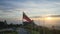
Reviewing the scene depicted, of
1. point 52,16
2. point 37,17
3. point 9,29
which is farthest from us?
point 9,29

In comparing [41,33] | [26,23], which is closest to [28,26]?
[26,23]

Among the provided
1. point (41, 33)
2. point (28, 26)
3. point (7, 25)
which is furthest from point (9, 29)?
point (41, 33)

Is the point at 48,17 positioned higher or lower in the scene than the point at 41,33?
higher

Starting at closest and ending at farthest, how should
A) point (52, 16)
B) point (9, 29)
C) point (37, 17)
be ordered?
point (52, 16) → point (37, 17) → point (9, 29)

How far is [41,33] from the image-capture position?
31.7 ft

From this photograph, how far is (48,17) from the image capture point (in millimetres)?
9391

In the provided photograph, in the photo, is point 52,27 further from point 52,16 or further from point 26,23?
point 26,23

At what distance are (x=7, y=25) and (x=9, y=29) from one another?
0.37m

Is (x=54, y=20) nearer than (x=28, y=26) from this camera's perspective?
Yes

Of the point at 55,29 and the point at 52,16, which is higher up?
the point at 52,16

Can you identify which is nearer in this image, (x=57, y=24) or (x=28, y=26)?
(x=57, y=24)

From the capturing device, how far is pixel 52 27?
9688 millimetres

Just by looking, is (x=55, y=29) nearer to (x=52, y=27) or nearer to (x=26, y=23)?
(x=52, y=27)

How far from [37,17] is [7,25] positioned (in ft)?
9.38
